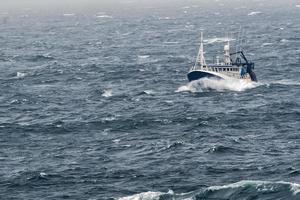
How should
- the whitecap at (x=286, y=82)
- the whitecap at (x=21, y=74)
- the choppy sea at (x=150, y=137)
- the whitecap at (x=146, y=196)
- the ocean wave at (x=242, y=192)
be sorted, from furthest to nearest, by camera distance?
the whitecap at (x=21, y=74) < the whitecap at (x=286, y=82) < the choppy sea at (x=150, y=137) < the whitecap at (x=146, y=196) < the ocean wave at (x=242, y=192)

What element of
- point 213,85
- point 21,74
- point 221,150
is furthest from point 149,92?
point 221,150

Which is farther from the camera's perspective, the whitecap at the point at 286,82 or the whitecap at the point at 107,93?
the whitecap at the point at 286,82

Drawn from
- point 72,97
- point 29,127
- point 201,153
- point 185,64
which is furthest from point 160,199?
point 185,64

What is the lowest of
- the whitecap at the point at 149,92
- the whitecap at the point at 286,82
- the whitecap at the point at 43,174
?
the whitecap at the point at 286,82

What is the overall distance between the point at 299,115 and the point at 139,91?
139ft

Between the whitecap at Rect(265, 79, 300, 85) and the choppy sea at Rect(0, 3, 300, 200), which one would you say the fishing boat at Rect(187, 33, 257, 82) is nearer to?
the choppy sea at Rect(0, 3, 300, 200)

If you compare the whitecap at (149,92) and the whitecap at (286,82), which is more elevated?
the whitecap at (149,92)

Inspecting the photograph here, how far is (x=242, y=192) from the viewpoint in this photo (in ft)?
255

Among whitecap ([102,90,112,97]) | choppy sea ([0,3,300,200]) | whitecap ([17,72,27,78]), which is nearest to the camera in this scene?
choppy sea ([0,3,300,200])

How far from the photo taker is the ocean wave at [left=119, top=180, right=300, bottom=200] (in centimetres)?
7625

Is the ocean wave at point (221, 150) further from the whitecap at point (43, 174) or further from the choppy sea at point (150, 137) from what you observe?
the whitecap at point (43, 174)

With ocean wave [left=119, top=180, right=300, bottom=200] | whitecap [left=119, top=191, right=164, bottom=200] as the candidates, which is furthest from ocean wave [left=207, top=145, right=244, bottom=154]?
whitecap [left=119, top=191, right=164, bottom=200]

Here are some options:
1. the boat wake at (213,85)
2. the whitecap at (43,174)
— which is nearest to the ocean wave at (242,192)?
the whitecap at (43,174)

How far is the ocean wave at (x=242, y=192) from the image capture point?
76.2m
